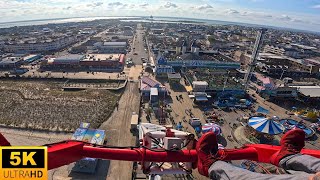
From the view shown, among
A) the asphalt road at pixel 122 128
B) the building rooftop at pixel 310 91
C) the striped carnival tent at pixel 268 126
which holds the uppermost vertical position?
the building rooftop at pixel 310 91

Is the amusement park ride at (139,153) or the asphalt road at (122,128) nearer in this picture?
the amusement park ride at (139,153)

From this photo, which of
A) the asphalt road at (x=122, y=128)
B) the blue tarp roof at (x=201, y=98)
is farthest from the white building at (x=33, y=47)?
the blue tarp roof at (x=201, y=98)

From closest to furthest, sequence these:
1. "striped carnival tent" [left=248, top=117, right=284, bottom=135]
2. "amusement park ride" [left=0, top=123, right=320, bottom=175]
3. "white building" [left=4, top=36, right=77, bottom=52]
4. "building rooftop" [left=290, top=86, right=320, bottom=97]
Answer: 1. "amusement park ride" [left=0, top=123, right=320, bottom=175]
2. "striped carnival tent" [left=248, top=117, right=284, bottom=135]
3. "building rooftop" [left=290, top=86, right=320, bottom=97]
4. "white building" [left=4, top=36, right=77, bottom=52]

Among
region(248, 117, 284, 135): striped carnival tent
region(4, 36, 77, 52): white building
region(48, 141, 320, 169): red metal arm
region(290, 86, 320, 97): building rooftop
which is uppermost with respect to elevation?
region(4, 36, 77, 52): white building

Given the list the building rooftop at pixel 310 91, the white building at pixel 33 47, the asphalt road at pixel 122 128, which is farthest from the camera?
the white building at pixel 33 47

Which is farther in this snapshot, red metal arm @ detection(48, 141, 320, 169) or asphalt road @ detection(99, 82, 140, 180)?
asphalt road @ detection(99, 82, 140, 180)

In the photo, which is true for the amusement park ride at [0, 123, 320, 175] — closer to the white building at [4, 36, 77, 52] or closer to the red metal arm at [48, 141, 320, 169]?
the red metal arm at [48, 141, 320, 169]

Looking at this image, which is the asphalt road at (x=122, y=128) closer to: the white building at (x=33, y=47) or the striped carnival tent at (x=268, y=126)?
the striped carnival tent at (x=268, y=126)

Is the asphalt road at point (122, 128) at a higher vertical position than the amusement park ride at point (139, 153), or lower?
lower

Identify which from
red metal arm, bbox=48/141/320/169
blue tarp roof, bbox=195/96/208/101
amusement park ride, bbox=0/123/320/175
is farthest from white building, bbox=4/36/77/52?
red metal arm, bbox=48/141/320/169

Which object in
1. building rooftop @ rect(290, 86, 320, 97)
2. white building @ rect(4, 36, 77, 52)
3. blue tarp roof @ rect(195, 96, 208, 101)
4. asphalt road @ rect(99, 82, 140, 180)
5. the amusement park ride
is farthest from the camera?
white building @ rect(4, 36, 77, 52)

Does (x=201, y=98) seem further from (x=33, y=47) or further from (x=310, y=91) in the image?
(x=33, y=47)
